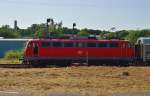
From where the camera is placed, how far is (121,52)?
45.5m

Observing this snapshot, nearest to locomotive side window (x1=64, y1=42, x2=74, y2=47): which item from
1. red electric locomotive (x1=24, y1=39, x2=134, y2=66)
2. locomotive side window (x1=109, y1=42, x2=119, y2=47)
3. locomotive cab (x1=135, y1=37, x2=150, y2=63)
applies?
red electric locomotive (x1=24, y1=39, x2=134, y2=66)

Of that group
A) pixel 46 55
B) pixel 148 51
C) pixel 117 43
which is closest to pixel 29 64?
pixel 46 55

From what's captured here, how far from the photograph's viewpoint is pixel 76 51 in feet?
147

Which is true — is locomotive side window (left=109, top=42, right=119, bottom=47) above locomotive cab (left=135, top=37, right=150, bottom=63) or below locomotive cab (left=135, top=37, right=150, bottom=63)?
above

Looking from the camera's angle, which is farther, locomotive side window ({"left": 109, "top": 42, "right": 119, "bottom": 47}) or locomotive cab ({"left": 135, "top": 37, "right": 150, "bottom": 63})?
locomotive cab ({"left": 135, "top": 37, "right": 150, "bottom": 63})

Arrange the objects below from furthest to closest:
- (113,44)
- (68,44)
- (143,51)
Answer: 1. (143,51)
2. (113,44)
3. (68,44)

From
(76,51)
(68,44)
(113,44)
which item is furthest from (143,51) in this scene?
(68,44)

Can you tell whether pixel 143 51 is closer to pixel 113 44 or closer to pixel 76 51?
pixel 113 44

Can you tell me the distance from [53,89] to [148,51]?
91.7 feet

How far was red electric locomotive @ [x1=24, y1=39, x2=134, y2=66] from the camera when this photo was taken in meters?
43.8

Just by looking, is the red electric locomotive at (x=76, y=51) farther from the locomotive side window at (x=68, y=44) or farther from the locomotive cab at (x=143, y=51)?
the locomotive cab at (x=143, y=51)

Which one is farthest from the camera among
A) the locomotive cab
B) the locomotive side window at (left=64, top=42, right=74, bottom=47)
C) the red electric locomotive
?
the locomotive cab

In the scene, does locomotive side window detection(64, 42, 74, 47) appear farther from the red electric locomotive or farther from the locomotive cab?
the locomotive cab

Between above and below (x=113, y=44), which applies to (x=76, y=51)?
below
